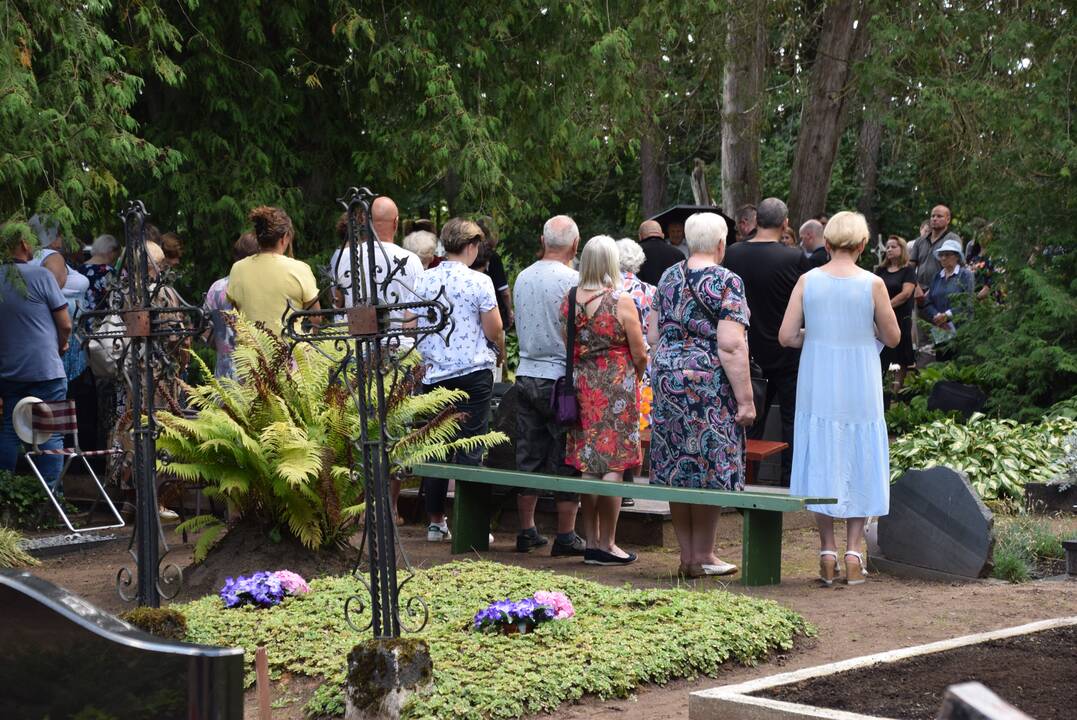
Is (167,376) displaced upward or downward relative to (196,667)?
upward

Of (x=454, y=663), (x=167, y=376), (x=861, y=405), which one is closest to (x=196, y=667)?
(x=454, y=663)

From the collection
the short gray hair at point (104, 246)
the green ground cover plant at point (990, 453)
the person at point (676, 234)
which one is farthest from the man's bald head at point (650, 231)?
the short gray hair at point (104, 246)

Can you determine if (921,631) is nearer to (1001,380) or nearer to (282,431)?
(282,431)

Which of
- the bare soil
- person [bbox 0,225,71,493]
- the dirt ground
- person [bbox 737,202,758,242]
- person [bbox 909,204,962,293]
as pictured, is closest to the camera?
the bare soil

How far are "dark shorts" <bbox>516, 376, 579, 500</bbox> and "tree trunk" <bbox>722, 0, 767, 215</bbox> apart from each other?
10.3 metres

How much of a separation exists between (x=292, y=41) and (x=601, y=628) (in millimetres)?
9194

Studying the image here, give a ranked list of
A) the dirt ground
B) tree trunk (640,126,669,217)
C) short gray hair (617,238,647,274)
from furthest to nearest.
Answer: tree trunk (640,126,669,217), short gray hair (617,238,647,274), the dirt ground

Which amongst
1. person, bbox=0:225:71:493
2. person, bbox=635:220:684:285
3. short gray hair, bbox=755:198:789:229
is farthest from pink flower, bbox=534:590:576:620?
person, bbox=0:225:71:493

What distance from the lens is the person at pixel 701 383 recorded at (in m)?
8.37

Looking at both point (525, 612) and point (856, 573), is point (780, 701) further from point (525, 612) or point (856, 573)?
point (856, 573)

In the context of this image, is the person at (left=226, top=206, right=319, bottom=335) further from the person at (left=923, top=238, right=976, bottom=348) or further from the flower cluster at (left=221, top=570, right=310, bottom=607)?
the person at (left=923, top=238, right=976, bottom=348)

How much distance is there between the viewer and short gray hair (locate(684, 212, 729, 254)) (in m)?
8.37

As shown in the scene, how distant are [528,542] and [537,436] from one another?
2.84 feet

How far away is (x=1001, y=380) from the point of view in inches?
556
